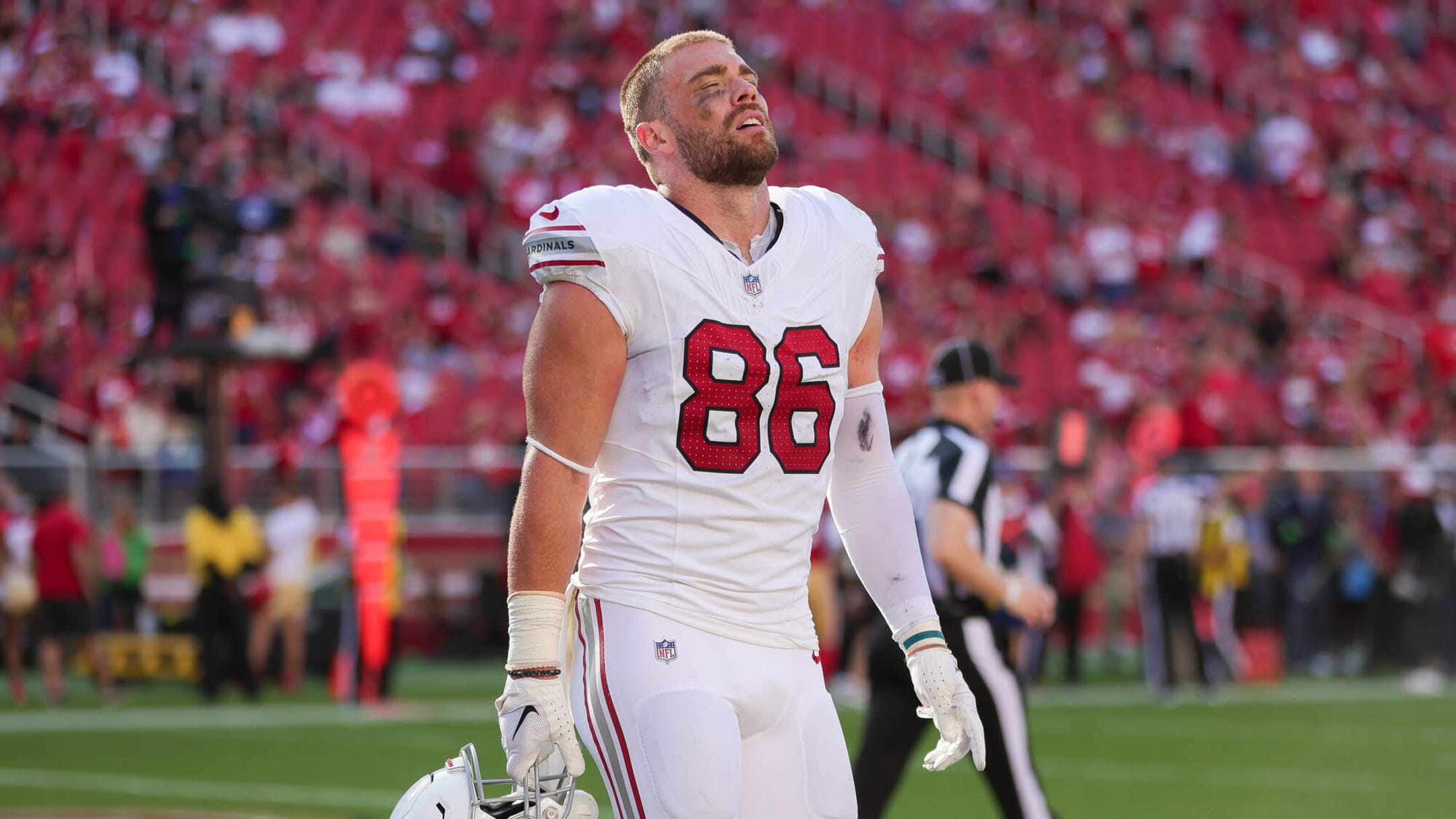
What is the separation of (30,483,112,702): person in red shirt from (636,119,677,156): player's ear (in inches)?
467

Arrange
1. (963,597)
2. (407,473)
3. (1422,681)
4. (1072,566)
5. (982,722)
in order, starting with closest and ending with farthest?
1. (982,722)
2. (963,597)
3. (1422,681)
4. (1072,566)
5. (407,473)

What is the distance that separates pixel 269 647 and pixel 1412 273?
52.5 ft

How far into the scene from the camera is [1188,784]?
977cm

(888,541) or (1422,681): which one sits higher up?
(888,541)

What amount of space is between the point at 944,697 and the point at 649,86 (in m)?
1.39

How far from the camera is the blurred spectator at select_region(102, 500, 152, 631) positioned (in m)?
16.4

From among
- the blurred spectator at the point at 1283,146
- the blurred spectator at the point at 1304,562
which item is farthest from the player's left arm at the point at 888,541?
the blurred spectator at the point at 1283,146

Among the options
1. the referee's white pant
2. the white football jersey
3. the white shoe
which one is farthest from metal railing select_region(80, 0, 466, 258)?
the white football jersey

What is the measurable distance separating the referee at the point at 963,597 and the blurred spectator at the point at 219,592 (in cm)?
939

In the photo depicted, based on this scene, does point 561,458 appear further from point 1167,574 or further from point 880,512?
point 1167,574

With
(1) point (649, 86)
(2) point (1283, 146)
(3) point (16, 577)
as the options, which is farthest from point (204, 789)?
(2) point (1283, 146)

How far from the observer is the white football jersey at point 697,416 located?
3.56 metres

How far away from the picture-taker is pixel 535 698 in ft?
11.3

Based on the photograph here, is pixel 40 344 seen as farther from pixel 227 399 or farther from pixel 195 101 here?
pixel 195 101
